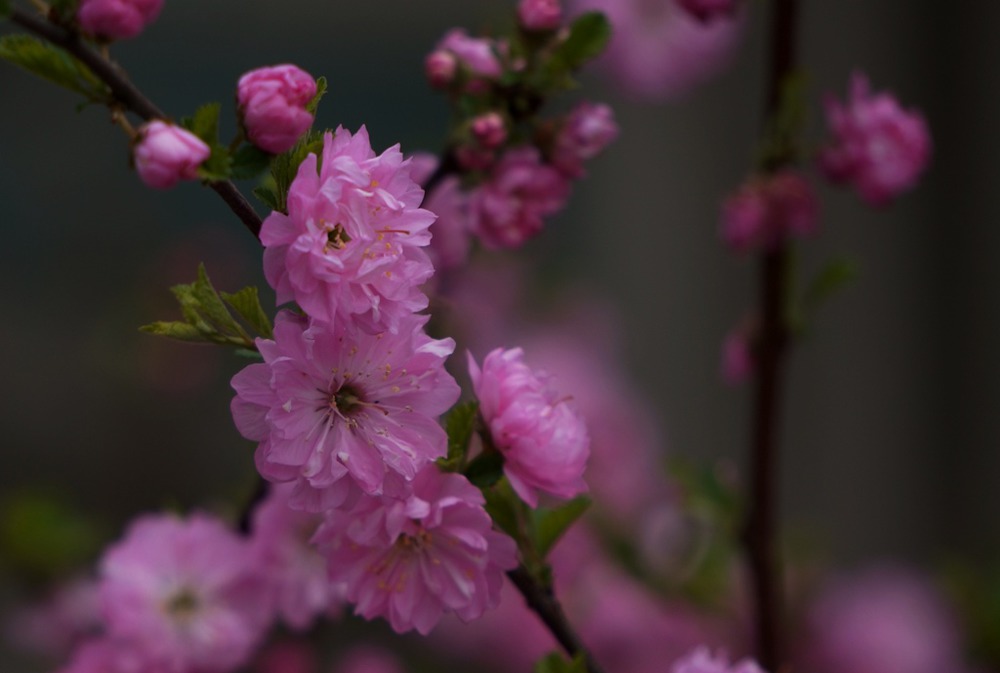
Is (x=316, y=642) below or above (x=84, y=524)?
above

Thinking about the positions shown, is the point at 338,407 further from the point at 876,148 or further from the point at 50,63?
the point at 876,148

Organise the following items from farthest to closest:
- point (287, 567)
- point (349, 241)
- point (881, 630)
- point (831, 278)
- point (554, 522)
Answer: point (881, 630) → point (831, 278) → point (287, 567) → point (554, 522) → point (349, 241)

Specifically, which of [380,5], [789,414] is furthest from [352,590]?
[789,414]

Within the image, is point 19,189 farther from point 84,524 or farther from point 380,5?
point 84,524

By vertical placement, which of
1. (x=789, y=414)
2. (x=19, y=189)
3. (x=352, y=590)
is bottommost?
(x=789, y=414)

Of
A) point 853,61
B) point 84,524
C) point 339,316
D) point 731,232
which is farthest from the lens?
point 853,61

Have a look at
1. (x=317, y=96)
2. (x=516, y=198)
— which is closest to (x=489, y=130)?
(x=516, y=198)

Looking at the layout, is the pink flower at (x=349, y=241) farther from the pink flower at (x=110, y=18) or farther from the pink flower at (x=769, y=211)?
the pink flower at (x=769, y=211)

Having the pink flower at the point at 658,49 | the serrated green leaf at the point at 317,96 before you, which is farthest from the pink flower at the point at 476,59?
the pink flower at the point at 658,49
